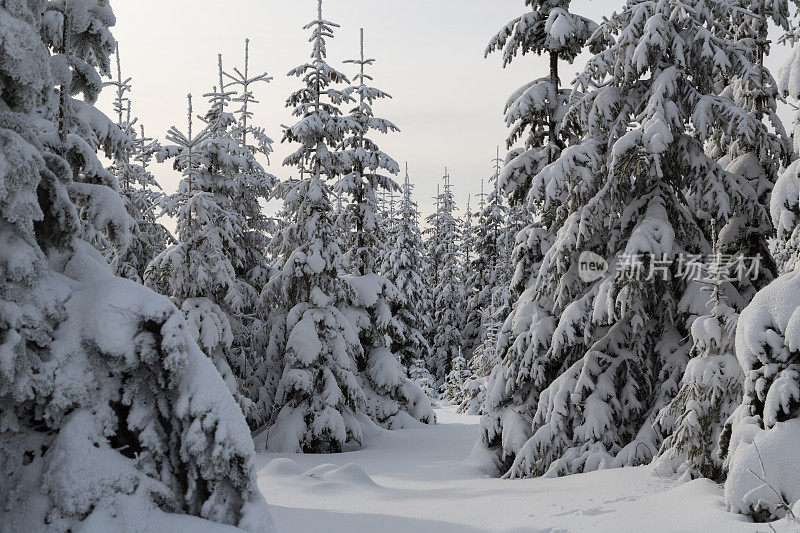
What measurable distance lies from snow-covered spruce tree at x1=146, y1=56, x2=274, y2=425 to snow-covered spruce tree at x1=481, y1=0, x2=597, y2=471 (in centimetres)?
768

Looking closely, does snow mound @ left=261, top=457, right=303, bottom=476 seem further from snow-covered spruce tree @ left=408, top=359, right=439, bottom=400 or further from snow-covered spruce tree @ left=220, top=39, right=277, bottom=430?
snow-covered spruce tree @ left=408, top=359, right=439, bottom=400

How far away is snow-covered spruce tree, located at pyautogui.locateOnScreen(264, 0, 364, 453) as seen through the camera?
68.0 feet

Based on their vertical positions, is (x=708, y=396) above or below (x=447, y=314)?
below

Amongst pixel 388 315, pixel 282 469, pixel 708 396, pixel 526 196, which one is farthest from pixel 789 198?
pixel 388 315

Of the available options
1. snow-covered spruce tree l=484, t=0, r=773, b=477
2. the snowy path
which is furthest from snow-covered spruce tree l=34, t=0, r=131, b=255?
snow-covered spruce tree l=484, t=0, r=773, b=477

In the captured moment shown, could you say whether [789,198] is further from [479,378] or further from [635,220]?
[479,378]

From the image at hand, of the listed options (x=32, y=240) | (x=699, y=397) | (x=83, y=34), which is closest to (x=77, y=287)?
(x=32, y=240)

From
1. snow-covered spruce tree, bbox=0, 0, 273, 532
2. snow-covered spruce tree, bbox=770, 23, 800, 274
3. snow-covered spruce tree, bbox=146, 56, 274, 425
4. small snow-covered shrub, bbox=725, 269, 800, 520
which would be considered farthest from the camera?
snow-covered spruce tree, bbox=146, 56, 274, 425

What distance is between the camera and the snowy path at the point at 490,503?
27.7 feet

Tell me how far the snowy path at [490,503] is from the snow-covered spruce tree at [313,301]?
19.8 feet

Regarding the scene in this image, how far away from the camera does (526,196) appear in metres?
16.1

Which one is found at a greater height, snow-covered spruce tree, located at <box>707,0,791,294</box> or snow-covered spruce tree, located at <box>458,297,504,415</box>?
snow-covered spruce tree, located at <box>707,0,791,294</box>

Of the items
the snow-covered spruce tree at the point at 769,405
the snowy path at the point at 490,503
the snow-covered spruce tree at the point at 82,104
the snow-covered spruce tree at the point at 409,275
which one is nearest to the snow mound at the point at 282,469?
the snowy path at the point at 490,503

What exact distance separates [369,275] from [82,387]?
1920 cm
